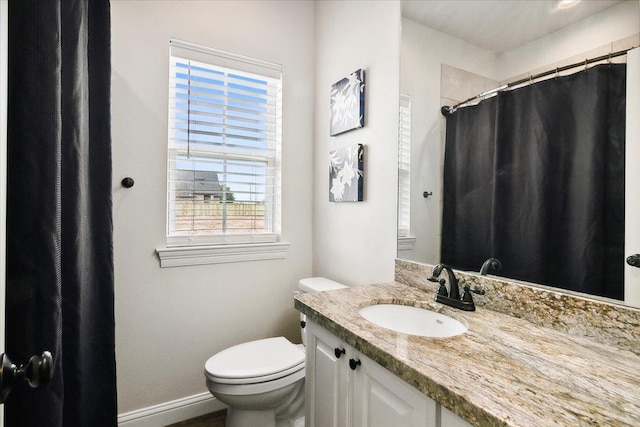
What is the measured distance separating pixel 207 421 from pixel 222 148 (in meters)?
1.64

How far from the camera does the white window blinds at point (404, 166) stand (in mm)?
1510

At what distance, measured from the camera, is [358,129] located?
184 cm

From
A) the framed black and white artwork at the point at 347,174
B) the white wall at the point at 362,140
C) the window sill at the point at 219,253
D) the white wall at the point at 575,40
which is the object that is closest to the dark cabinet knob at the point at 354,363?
the white wall at the point at 362,140

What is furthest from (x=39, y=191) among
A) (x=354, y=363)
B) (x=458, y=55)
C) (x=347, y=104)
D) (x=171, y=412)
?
(x=171, y=412)

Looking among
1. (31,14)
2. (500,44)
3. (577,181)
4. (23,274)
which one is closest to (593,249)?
(577,181)

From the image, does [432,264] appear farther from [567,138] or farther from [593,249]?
[567,138]

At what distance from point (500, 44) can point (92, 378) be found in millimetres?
2040

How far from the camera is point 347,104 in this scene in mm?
1883

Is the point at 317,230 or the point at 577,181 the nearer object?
the point at 577,181

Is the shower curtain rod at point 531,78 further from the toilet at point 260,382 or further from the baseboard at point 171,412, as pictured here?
the baseboard at point 171,412

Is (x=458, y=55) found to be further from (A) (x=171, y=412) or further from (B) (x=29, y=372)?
(A) (x=171, y=412)

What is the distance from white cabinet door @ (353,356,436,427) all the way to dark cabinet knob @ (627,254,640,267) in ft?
2.13

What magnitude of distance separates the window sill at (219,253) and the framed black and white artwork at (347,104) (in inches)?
33.9

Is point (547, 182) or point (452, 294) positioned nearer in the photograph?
point (547, 182)
